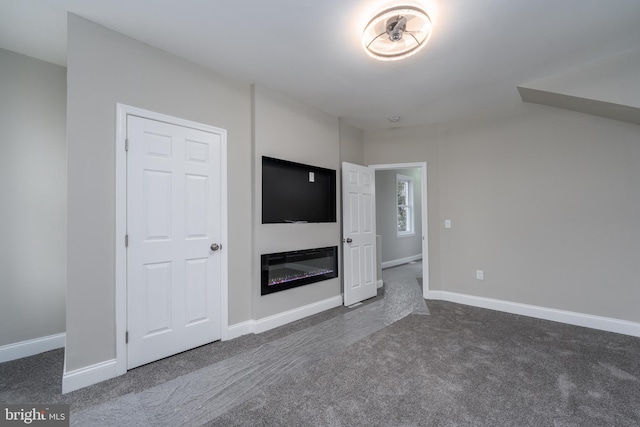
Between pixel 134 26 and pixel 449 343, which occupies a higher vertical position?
pixel 134 26

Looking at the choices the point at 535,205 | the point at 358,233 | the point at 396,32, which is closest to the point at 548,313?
the point at 535,205

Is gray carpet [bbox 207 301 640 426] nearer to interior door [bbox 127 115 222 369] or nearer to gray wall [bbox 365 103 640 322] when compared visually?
gray wall [bbox 365 103 640 322]

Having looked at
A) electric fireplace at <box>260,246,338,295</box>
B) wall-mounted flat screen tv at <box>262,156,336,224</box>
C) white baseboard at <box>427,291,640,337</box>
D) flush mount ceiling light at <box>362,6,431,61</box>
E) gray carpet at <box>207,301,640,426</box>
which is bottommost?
gray carpet at <box>207,301,640,426</box>

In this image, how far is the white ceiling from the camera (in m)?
1.94

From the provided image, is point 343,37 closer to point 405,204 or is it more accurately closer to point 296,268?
point 296,268

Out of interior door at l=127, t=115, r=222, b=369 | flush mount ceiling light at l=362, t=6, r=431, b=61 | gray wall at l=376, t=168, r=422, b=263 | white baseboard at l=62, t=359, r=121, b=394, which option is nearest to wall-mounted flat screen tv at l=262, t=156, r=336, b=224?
interior door at l=127, t=115, r=222, b=369

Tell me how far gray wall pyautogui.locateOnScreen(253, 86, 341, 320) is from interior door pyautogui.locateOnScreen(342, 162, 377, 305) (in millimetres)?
146

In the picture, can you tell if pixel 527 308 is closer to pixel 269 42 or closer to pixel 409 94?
pixel 409 94

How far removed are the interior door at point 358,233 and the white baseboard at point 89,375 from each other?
2.62 meters

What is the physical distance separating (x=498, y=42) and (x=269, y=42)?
1.94 m

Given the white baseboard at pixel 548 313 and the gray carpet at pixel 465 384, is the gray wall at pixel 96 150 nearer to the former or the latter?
the gray carpet at pixel 465 384

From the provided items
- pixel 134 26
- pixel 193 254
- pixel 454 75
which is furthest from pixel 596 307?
pixel 134 26

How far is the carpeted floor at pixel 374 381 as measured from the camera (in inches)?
67.1

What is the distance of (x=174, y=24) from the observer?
83.7 inches
